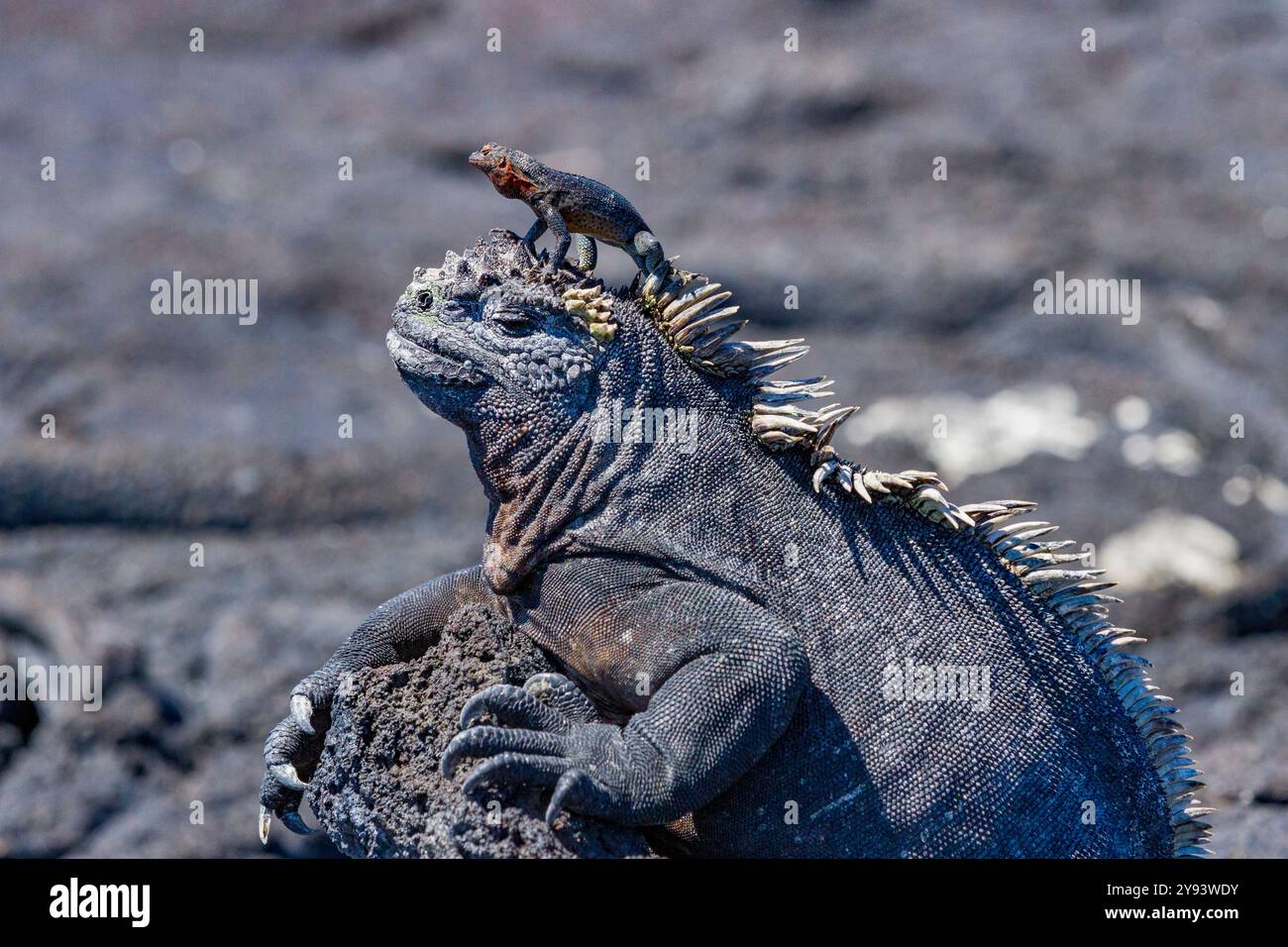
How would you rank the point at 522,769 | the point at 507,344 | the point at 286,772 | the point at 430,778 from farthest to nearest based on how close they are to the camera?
the point at 286,772, the point at 507,344, the point at 430,778, the point at 522,769

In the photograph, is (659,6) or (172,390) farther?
(659,6)

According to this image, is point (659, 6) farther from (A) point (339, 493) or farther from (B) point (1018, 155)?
(A) point (339, 493)

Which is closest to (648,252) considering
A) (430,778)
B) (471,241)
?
(430,778)

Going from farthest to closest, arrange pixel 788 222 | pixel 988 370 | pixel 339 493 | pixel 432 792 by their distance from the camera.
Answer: pixel 788 222
pixel 988 370
pixel 339 493
pixel 432 792

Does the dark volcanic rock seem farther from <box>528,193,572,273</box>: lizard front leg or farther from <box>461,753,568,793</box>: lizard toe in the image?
<box>528,193,572,273</box>: lizard front leg

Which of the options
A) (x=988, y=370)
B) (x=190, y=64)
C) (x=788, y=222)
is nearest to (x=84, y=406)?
(x=190, y=64)

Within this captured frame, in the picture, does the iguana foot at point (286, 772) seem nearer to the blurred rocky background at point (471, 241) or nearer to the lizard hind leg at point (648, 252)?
the lizard hind leg at point (648, 252)

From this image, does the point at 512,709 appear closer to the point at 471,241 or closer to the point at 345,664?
the point at 345,664
